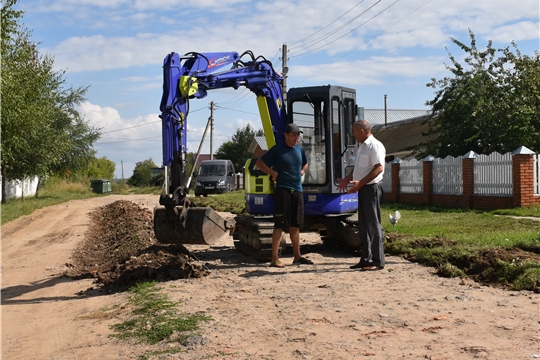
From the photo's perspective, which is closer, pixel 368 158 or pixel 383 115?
pixel 368 158

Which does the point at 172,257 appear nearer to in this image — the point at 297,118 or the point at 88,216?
the point at 297,118

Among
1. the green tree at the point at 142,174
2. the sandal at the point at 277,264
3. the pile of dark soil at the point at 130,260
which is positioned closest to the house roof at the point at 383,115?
the green tree at the point at 142,174

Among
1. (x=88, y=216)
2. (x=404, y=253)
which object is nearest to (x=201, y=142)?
(x=404, y=253)

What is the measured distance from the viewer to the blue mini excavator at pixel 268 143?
393 inches

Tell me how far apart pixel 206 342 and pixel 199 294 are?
2361mm

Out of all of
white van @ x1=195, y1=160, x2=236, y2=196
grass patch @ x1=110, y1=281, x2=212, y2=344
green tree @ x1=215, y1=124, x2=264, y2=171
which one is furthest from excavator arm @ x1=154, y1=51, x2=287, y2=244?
green tree @ x1=215, y1=124, x2=264, y2=171

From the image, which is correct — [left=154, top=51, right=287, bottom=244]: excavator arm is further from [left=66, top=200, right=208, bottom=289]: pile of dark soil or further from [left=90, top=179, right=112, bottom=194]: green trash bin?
[left=90, top=179, right=112, bottom=194]: green trash bin

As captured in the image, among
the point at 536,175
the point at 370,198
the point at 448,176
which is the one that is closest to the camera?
the point at 370,198

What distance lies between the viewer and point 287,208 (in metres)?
9.81

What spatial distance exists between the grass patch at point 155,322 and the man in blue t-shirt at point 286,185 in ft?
7.88

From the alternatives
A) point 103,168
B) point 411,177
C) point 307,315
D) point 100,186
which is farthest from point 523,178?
point 103,168

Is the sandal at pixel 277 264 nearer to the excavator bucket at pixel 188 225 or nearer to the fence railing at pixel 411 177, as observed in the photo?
the excavator bucket at pixel 188 225

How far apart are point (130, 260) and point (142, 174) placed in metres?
77.9

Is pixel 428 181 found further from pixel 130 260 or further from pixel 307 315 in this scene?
pixel 307 315
